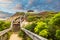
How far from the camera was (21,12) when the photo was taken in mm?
33188

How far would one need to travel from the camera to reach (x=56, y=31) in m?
10.5

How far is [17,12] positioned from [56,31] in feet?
75.0

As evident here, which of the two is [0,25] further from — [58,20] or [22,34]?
[58,20]

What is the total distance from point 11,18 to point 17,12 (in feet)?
4.64

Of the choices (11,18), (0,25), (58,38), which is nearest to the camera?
(58,38)

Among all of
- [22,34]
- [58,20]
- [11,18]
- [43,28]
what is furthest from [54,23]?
[11,18]

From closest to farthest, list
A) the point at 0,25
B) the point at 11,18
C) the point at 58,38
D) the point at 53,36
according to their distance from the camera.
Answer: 1. the point at 58,38
2. the point at 53,36
3. the point at 0,25
4. the point at 11,18

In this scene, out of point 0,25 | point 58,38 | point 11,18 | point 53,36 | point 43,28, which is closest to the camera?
point 58,38

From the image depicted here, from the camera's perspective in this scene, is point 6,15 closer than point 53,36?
No

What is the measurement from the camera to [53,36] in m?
11.3

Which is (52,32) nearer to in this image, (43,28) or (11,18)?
(43,28)

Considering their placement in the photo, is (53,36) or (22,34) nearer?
(53,36)

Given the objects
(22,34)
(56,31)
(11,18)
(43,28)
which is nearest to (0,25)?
(22,34)

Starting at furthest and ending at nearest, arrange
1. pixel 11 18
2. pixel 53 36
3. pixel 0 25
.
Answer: pixel 11 18 → pixel 0 25 → pixel 53 36
